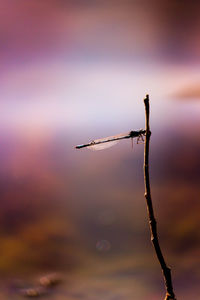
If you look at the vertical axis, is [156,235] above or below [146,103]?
below

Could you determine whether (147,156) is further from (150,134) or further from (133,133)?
(133,133)

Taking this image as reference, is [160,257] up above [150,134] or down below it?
below

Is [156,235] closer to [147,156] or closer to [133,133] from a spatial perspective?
[147,156]

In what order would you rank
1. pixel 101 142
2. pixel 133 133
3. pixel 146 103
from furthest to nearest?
pixel 101 142
pixel 133 133
pixel 146 103

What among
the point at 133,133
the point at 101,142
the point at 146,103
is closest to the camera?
the point at 146,103

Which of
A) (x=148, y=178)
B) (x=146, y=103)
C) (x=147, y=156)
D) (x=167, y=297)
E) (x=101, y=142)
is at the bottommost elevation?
(x=167, y=297)

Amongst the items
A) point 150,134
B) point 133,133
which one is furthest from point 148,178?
point 133,133

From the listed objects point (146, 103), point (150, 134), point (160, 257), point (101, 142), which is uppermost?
point (101, 142)

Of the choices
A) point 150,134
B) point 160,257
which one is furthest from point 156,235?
point 150,134

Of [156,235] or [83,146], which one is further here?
[83,146]
